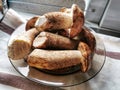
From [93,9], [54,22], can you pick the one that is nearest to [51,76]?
[54,22]

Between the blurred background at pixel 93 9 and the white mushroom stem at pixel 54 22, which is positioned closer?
the white mushroom stem at pixel 54 22

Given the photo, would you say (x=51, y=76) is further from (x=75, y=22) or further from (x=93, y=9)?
→ (x=93, y=9)

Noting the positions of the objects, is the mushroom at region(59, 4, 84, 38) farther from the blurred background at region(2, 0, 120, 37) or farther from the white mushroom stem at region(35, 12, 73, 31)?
the blurred background at region(2, 0, 120, 37)

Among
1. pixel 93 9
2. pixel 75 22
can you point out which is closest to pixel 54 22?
pixel 75 22

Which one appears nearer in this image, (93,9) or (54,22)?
(54,22)

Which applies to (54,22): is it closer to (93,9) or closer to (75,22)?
(75,22)

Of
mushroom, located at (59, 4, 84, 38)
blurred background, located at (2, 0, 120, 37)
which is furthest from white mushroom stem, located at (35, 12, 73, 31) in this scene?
blurred background, located at (2, 0, 120, 37)

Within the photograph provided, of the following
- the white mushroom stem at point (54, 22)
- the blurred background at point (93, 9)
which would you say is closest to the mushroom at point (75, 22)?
the white mushroom stem at point (54, 22)

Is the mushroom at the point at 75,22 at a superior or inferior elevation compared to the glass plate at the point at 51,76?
superior

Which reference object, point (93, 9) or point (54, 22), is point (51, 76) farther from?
point (93, 9)

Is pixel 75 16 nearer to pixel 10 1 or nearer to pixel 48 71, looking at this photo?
pixel 48 71

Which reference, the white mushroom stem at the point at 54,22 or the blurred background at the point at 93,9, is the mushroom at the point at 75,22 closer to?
Answer: the white mushroom stem at the point at 54,22
